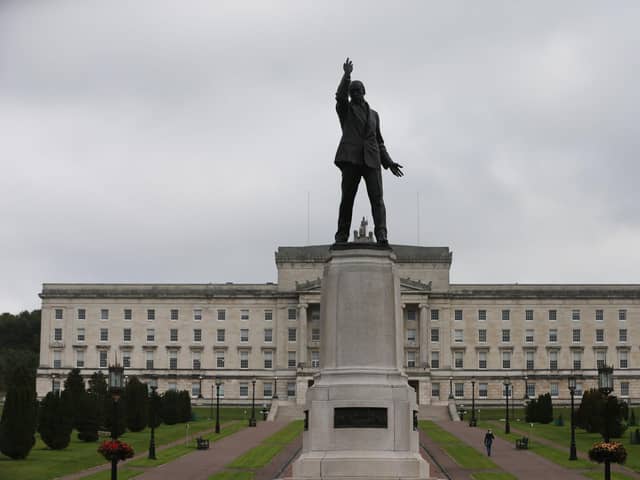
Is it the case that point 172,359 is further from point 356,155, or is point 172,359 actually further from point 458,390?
point 356,155

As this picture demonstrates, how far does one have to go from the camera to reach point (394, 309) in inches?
1073

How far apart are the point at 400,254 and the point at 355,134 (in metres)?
120

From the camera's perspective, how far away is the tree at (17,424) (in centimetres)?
5459

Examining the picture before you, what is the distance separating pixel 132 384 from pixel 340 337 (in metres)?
58.1

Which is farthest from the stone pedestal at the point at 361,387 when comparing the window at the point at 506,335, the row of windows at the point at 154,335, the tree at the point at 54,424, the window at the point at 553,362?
the window at the point at 553,362

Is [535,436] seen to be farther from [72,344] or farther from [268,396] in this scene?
[72,344]

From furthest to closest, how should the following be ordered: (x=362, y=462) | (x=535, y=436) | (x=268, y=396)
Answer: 1. (x=268, y=396)
2. (x=535, y=436)
3. (x=362, y=462)

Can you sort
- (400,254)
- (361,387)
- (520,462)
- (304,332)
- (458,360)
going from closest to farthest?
(361,387), (520,462), (304,332), (458,360), (400,254)

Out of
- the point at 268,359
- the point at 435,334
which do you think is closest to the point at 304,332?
the point at 268,359

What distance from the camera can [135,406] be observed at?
268 ft

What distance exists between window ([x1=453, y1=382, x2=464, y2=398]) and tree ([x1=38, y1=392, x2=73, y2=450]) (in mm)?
82459

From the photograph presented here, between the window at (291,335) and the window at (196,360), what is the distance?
1131 cm

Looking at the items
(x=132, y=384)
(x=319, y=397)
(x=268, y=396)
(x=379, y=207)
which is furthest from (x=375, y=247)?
(x=268, y=396)

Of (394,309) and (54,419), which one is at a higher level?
(394,309)
